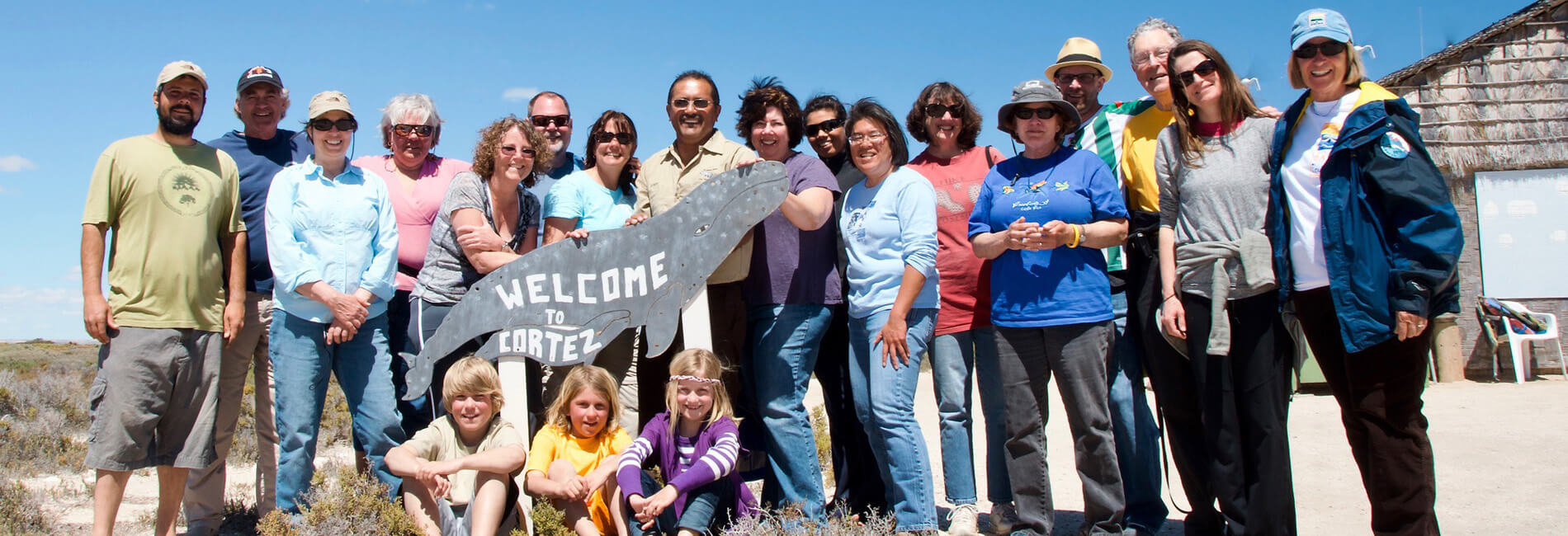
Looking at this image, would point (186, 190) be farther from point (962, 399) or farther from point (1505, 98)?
point (1505, 98)

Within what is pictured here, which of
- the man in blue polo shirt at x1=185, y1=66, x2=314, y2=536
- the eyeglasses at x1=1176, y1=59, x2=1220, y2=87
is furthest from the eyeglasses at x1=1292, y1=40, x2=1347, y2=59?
the man in blue polo shirt at x1=185, y1=66, x2=314, y2=536

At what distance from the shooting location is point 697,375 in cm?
371

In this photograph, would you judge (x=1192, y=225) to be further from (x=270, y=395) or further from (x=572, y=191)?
(x=270, y=395)

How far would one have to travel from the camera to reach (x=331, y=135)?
4238mm

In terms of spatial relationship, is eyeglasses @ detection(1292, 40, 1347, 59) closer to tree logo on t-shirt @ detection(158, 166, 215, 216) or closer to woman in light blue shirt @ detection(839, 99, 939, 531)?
woman in light blue shirt @ detection(839, 99, 939, 531)

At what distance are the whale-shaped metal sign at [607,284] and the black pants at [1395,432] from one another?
2.14 m

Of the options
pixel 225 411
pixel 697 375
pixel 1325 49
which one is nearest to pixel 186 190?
pixel 225 411

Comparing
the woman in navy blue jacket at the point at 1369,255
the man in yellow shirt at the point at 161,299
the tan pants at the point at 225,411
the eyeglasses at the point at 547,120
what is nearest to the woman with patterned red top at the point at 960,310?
the woman in navy blue jacket at the point at 1369,255

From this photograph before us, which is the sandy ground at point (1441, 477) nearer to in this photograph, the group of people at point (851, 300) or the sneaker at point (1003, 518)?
the sneaker at point (1003, 518)

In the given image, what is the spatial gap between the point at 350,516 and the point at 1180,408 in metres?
3.35

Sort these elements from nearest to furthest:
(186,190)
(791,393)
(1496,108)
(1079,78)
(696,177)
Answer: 1. (791,393)
2. (186,190)
3. (696,177)
4. (1079,78)
5. (1496,108)

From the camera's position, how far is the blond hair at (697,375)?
12.2ft

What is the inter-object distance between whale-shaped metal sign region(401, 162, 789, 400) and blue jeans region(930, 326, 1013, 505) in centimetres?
102

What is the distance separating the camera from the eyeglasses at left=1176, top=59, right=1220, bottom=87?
3.46 m
